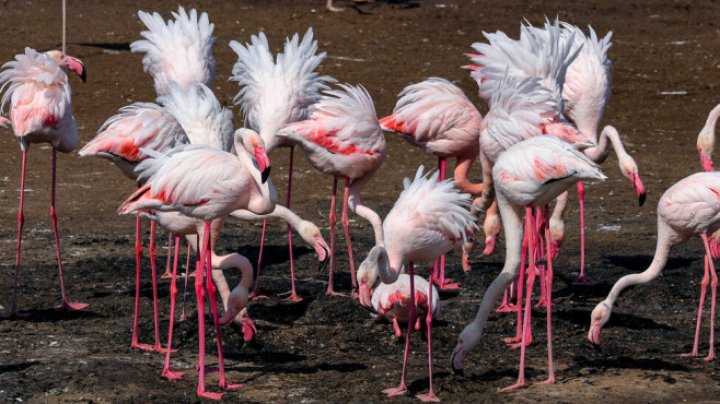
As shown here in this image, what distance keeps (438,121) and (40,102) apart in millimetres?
2392

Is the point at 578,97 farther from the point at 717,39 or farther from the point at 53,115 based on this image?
the point at 717,39

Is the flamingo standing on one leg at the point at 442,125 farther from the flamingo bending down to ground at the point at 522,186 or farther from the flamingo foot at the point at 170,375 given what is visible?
the flamingo foot at the point at 170,375

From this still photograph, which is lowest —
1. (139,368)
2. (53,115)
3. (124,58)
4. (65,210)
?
(139,368)

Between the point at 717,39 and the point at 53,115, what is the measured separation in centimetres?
1049

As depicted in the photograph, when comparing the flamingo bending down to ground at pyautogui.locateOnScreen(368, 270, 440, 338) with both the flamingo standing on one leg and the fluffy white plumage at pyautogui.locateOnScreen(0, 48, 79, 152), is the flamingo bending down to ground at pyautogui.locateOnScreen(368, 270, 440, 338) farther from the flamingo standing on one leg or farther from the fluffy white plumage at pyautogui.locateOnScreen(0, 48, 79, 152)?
the fluffy white plumage at pyautogui.locateOnScreen(0, 48, 79, 152)

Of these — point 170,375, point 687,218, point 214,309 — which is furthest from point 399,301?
point 687,218

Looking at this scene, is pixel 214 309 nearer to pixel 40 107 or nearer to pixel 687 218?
pixel 40 107

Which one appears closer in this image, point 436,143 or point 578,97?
point 436,143

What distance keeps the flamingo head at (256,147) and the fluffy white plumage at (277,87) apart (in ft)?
5.72

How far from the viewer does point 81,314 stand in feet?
22.9

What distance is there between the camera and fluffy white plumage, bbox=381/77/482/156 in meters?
7.73

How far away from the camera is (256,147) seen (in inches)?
231

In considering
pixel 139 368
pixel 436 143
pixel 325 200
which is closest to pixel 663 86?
pixel 325 200

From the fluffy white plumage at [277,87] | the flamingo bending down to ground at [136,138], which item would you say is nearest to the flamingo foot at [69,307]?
the flamingo bending down to ground at [136,138]
